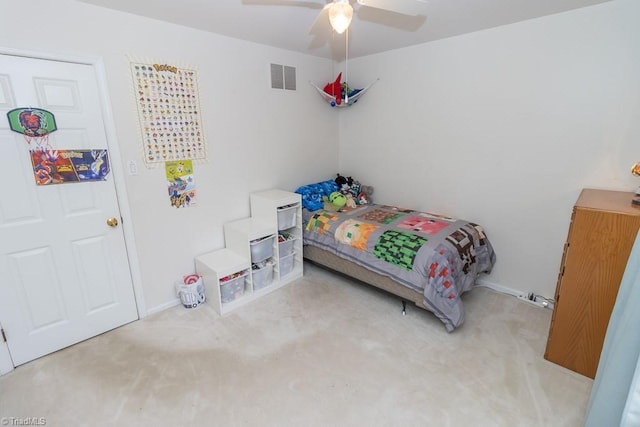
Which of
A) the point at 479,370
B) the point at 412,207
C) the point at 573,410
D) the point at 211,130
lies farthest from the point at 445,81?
the point at 573,410

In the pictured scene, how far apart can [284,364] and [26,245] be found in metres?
1.90

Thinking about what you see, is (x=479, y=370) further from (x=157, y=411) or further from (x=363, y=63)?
(x=363, y=63)

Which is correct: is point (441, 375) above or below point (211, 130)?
below

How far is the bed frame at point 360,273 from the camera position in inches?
95.8

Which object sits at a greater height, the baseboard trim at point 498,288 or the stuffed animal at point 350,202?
the stuffed animal at point 350,202

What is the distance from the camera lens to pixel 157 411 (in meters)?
1.69

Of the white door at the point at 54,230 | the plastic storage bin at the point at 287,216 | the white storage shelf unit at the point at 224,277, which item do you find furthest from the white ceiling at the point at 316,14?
the white storage shelf unit at the point at 224,277

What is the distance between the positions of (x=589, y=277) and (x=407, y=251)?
112 cm

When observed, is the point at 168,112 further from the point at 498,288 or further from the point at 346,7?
the point at 498,288

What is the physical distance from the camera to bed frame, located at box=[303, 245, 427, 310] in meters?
2.43

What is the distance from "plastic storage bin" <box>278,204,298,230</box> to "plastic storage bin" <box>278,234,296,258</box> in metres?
0.13

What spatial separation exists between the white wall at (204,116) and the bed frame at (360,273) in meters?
0.87

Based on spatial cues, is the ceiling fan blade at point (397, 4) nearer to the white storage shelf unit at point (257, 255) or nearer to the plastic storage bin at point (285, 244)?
the white storage shelf unit at point (257, 255)

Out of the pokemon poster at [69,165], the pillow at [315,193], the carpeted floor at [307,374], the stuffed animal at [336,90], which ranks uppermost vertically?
the stuffed animal at [336,90]
